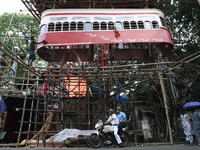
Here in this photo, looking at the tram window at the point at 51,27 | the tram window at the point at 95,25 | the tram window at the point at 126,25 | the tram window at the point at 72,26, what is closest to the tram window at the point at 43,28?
the tram window at the point at 51,27

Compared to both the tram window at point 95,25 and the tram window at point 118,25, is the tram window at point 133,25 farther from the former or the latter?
the tram window at point 95,25

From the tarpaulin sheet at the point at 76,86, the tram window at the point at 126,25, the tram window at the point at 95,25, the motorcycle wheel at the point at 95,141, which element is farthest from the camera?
the tarpaulin sheet at the point at 76,86

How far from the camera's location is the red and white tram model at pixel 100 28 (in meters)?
8.46

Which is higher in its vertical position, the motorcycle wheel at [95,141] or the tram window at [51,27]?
the tram window at [51,27]

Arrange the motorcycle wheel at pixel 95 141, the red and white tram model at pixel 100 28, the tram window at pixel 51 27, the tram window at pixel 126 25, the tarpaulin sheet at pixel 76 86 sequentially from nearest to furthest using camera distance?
the motorcycle wheel at pixel 95 141 < the red and white tram model at pixel 100 28 < the tram window at pixel 51 27 < the tram window at pixel 126 25 < the tarpaulin sheet at pixel 76 86

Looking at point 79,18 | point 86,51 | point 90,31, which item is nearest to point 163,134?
point 86,51

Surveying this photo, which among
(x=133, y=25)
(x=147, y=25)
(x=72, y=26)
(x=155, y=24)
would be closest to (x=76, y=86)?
(x=72, y=26)

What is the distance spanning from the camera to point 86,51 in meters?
10.3

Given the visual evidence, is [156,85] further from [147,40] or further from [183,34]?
[183,34]

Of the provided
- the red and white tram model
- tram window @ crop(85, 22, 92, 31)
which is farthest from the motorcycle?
tram window @ crop(85, 22, 92, 31)

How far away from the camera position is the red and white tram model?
8461mm

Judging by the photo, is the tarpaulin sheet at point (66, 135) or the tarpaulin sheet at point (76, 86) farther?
the tarpaulin sheet at point (76, 86)

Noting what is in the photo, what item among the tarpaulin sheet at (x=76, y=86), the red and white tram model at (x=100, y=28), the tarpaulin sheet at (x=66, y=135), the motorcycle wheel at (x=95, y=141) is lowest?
the motorcycle wheel at (x=95, y=141)

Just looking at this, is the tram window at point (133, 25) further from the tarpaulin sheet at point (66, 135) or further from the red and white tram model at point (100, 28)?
the tarpaulin sheet at point (66, 135)
